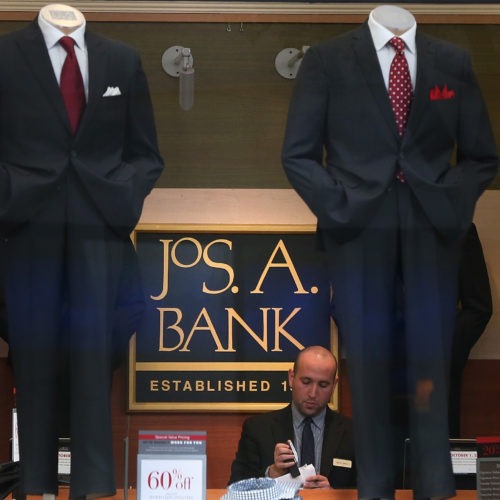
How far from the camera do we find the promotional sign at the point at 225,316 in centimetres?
443

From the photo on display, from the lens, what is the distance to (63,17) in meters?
4.36

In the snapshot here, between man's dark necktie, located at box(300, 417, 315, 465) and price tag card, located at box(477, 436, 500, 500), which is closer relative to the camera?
price tag card, located at box(477, 436, 500, 500)

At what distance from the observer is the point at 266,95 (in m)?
4.46

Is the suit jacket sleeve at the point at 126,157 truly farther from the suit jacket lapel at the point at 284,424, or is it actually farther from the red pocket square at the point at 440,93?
the red pocket square at the point at 440,93

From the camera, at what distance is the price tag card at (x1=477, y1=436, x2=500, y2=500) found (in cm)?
438

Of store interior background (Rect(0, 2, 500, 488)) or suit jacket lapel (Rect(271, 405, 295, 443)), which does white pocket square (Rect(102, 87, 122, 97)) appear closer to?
store interior background (Rect(0, 2, 500, 488))

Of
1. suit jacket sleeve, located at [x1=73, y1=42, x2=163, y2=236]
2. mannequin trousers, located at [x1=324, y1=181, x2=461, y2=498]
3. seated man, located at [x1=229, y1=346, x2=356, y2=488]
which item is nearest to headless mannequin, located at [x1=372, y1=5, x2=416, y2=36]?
mannequin trousers, located at [x1=324, y1=181, x2=461, y2=498]

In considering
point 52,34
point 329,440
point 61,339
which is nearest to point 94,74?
point 52,34

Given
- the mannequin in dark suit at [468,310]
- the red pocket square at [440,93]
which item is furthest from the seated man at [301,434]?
the red pocket square at [440,93]

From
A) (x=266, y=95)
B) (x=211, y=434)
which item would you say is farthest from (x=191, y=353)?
(x=266, y=95)

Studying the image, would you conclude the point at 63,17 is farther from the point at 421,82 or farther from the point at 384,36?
the point at 421,82

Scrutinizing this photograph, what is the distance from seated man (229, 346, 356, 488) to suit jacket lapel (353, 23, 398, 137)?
2.40 ft

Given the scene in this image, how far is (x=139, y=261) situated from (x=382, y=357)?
795 millimetres

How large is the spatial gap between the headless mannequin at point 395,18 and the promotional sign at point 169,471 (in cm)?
138
